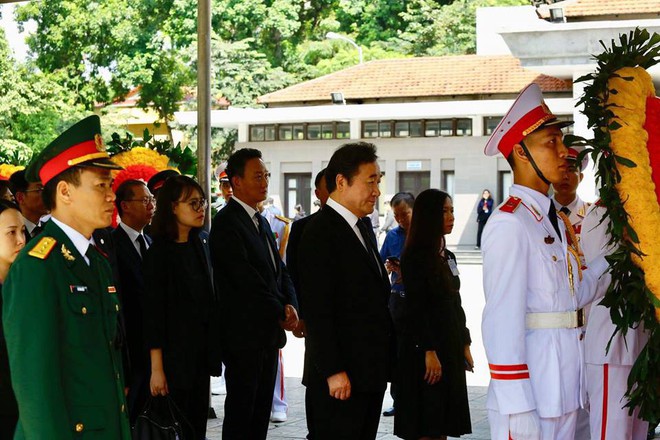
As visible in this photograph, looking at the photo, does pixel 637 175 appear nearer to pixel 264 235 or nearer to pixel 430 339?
pixel 430 339

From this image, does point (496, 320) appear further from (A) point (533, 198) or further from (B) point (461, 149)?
(B) point (461, 149)

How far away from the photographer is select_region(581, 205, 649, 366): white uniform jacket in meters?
5.07

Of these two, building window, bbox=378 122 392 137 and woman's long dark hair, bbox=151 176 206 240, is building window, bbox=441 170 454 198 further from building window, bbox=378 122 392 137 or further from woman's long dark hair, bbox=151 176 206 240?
woman's long dark hair, bbox=151 176 206 240

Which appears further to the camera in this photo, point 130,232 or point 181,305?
point 130,232

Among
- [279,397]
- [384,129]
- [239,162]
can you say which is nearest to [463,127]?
[384,129]

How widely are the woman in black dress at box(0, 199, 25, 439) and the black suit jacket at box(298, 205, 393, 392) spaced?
131cm

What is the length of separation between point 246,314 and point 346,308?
1.36 m

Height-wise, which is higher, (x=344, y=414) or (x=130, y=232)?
(x=130, y=232)

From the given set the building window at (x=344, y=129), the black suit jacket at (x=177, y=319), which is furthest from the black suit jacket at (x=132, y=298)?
the building window at (x=344, y=129)

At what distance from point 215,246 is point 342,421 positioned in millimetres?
1726

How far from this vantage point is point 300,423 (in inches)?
308

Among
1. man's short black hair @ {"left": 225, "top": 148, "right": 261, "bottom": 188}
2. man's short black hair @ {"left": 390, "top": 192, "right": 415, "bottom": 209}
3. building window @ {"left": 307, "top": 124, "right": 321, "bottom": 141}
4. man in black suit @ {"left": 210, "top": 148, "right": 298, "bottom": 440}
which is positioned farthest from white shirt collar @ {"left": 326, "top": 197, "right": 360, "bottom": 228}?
building window @ {"left": 307, "top": 124, "right": 321, "bottom": 141}

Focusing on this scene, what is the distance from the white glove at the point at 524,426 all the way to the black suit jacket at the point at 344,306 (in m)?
0.97

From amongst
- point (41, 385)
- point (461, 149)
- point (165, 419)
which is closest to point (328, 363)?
point (165, 419)
